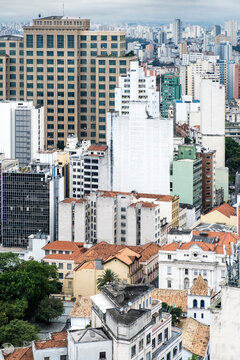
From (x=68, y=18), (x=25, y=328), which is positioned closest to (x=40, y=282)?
(x=25, y=328)

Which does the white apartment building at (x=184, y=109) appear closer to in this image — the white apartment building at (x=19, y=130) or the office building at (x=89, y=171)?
the white apartment building at (x=19, y=130)

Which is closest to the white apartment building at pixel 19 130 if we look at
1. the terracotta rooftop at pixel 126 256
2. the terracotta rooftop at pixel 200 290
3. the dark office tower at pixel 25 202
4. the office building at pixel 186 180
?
the dark office tower at pixel 25 202

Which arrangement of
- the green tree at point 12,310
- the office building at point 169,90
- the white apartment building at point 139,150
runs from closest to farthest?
the green tree at point 12,310
the white apartment building at point 139,150
the office building at point 169,90

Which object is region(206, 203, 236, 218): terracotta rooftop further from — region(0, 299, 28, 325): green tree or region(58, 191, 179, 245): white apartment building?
region(0, 299, 28, 325): green tree

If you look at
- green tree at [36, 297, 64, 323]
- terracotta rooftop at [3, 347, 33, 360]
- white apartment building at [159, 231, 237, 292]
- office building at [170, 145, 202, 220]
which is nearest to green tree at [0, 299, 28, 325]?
green tree at [36, 297, 64, 323]

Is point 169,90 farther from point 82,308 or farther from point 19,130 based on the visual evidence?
point 82,308

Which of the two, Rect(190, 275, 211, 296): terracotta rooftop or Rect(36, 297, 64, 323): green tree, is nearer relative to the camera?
Rect(190, 275, 211, 296): terracotta rooftop
